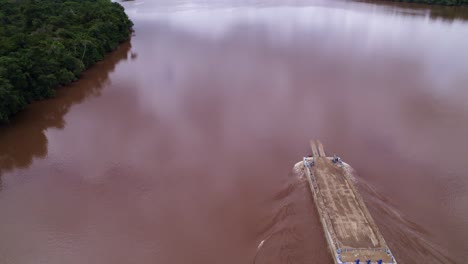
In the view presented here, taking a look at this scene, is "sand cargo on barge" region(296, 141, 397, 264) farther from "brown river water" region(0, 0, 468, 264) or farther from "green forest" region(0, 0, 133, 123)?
"green forest" region(0, 0, 133, 123)

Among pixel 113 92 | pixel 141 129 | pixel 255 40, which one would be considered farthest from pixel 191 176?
pixel 255 40

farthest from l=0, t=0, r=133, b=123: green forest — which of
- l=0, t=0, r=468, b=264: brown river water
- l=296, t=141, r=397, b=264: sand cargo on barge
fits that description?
l=296, t=141, r=397, b=264: sand cargo on barge

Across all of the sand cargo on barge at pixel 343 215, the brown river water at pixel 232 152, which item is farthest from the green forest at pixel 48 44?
the sand cargo on barge at pixel 343 215

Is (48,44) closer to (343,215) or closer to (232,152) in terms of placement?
(232,152)

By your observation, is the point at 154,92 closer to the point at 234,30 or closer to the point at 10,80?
the point at 10,80

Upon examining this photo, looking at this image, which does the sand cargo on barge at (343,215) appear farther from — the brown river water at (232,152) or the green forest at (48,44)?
the green forest at (48,44)

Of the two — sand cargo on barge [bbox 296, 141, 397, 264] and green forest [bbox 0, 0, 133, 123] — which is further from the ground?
green forest [bbox 0, 0, 133, 123]
